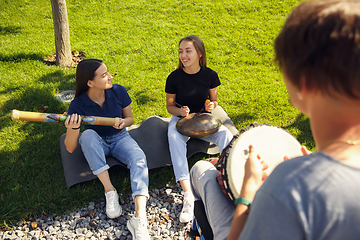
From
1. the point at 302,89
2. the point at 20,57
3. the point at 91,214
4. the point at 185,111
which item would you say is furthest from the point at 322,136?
the point at 20,57

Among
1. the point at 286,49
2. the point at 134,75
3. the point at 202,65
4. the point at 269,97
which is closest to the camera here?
the point at 286,49

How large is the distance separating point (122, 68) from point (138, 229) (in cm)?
350

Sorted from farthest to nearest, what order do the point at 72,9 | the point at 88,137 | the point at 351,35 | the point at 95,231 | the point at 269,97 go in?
1. the point at 72,9
2. the point at 269,97
3. the point at 88,137
4. the point at 95,231
5. the point at 351,35

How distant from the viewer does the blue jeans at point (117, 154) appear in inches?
105

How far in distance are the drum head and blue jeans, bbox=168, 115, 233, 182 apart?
39.7 inches

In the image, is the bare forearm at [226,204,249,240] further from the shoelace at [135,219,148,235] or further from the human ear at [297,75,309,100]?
the shoelace at [135,219,148,235]

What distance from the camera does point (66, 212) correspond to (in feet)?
8.77

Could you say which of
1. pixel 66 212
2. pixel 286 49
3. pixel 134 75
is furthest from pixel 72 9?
pixel 286 49

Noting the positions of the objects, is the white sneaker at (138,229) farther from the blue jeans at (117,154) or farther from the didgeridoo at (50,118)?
the didgeridoo at (50,118)

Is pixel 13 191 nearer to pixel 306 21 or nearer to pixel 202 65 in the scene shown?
pixel 202 65

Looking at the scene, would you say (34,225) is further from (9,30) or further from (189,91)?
(9,30)

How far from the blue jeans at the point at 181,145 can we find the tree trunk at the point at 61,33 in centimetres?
314

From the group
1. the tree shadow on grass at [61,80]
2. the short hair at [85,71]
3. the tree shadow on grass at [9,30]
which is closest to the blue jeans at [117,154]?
the short hair at [85,71]

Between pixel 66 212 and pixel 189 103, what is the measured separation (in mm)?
1894
